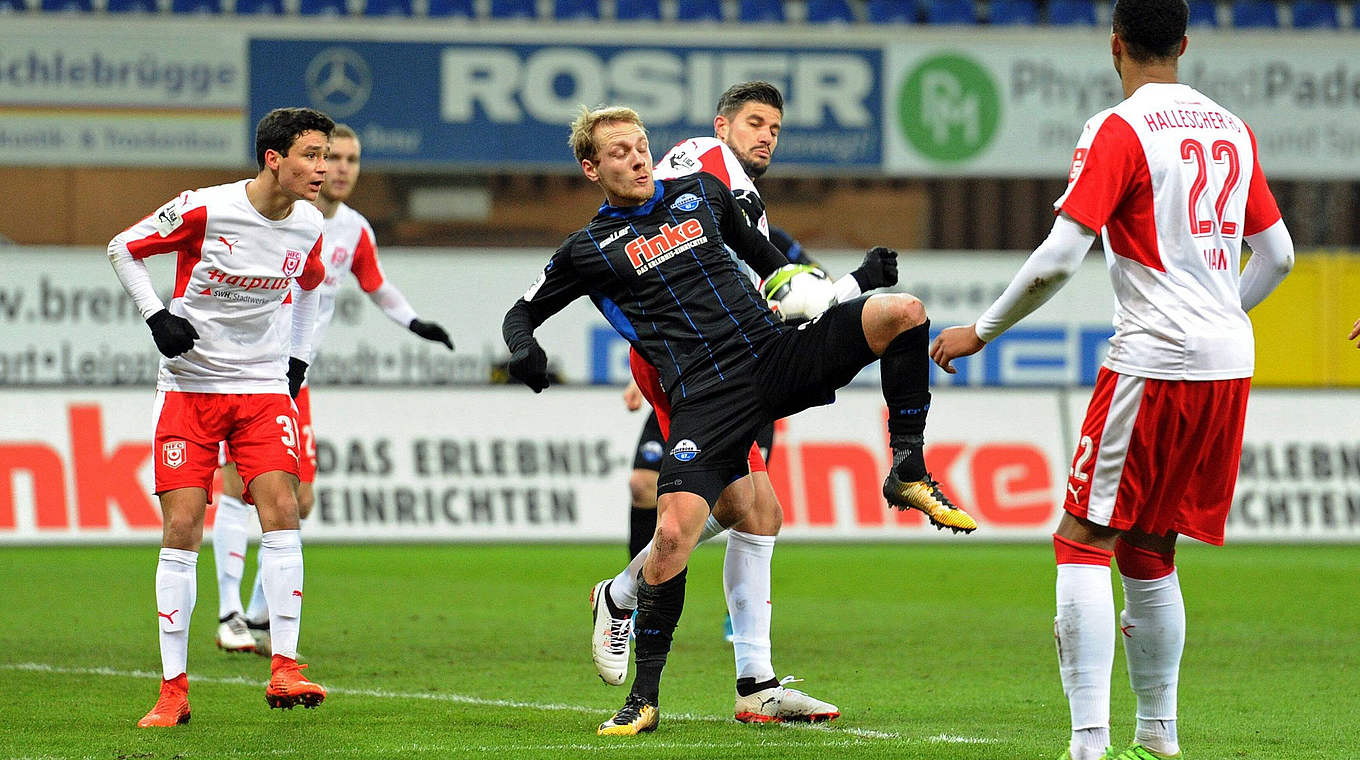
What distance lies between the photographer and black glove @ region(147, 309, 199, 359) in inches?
229

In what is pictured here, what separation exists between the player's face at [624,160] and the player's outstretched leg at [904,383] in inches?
35.8

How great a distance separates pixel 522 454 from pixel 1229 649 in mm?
6827

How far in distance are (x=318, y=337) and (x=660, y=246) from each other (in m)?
3.42

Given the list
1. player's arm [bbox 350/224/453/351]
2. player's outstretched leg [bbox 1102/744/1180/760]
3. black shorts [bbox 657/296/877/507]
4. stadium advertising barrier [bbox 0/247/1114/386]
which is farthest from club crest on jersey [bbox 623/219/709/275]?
stadium advertising barrier [bbox 0/247/1114/386]

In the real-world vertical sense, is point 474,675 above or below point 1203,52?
below

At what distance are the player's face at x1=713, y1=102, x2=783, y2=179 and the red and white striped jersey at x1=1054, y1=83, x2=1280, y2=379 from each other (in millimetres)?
2334

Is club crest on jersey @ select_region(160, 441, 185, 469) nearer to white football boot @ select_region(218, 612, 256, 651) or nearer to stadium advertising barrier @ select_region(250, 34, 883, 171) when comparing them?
white football boot @ select_region(218, 612, 256, 651)

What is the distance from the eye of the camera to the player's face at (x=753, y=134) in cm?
673

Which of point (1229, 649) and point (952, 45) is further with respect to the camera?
point (952, 45)

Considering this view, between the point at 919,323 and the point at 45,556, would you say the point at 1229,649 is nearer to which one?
the point at 919,323

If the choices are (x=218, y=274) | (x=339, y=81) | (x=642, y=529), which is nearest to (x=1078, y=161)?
(x=218, y=274)

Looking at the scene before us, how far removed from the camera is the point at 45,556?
500 inches

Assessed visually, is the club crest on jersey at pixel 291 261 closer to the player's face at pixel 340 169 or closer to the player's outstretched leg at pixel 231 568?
the player's face at pixel 340 169

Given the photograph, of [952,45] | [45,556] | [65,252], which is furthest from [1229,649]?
[65,252]
